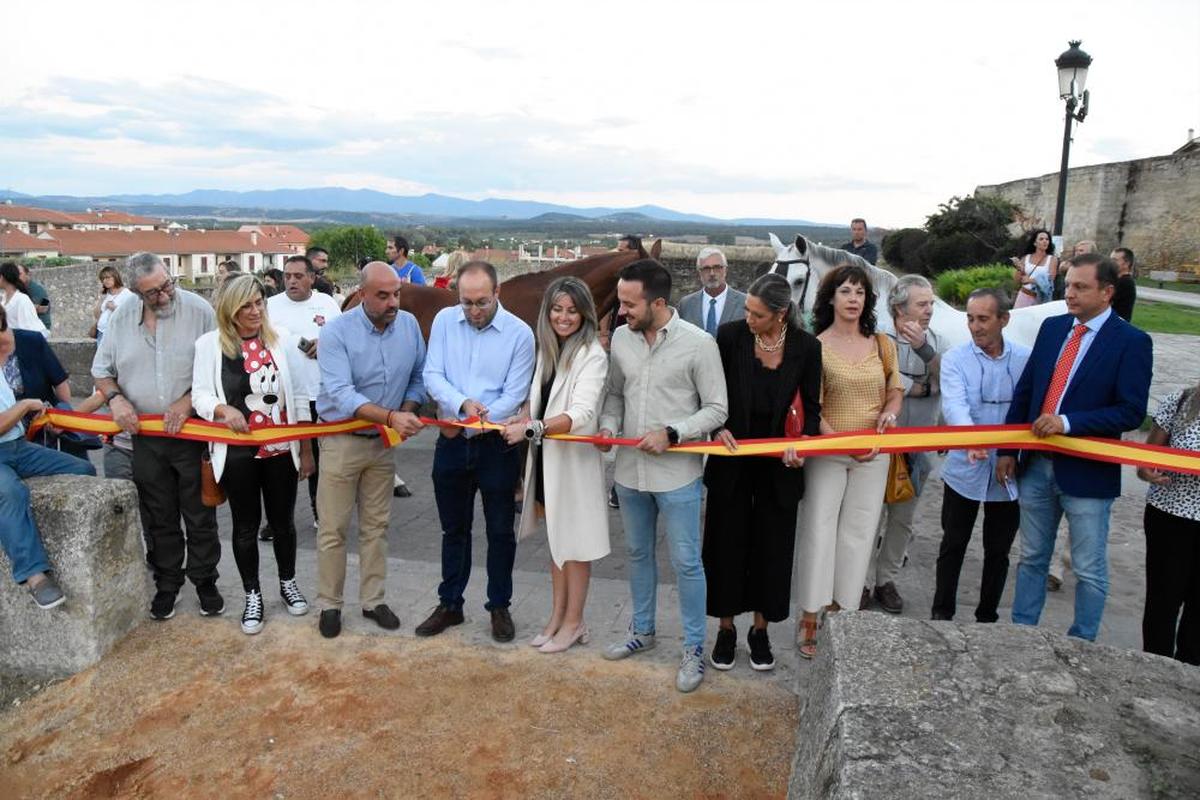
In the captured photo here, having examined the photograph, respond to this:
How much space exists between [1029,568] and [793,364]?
1.60 metres

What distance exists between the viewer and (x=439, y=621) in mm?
4555

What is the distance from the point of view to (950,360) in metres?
4.48

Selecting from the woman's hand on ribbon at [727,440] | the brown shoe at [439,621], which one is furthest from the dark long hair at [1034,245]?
the brown shoe at [439,621]

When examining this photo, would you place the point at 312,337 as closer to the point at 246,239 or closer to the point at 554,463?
the point at 554,463

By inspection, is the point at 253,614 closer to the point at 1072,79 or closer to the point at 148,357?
the point at 148,357

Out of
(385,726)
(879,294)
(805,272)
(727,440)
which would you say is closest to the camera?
(385,726)

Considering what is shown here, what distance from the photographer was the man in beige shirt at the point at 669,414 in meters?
3.91

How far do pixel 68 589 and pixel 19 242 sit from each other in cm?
10261

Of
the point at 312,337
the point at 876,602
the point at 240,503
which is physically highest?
the point at 312,337

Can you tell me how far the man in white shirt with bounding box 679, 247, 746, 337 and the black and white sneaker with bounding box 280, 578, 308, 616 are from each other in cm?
347

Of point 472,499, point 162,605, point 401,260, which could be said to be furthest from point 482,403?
point 401,260

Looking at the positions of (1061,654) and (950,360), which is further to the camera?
(950,360)

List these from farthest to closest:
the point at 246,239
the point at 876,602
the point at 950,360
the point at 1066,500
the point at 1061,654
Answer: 1. the point at 246,239
2. the point at 876,602
3. the point at 950,360
4. the point at 1066,500
5. the point at 1061,654

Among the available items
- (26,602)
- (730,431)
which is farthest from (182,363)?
(730,431)
